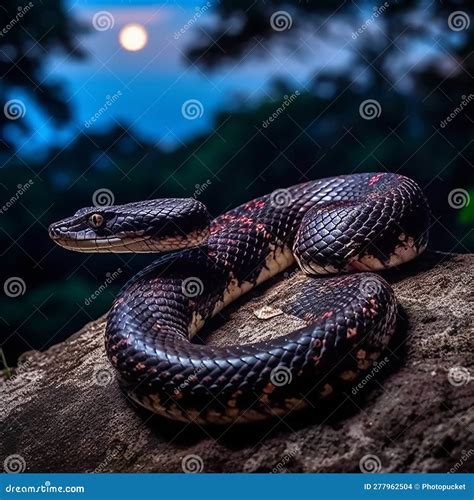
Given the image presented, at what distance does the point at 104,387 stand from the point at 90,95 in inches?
66.5

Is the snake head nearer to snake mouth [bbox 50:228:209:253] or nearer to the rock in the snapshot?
snake mouth [bbox 50:228:209:253]

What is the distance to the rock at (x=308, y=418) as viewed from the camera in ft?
7.32

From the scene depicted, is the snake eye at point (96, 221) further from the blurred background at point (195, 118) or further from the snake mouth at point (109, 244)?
the blurred background at point (195, 118)

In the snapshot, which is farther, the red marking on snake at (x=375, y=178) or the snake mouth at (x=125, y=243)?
the red marking on snake at (x=375, y=178)

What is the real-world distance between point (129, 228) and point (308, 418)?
1412 millimetres

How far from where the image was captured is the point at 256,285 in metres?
3.66

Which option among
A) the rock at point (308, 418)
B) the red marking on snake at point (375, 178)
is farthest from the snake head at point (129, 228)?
the red marking on snake at point (375, 178)

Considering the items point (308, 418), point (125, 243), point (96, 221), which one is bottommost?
point (308, 418)

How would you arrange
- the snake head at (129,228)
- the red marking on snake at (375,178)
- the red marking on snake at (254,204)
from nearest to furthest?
the snake head at (129,228) → the red marking on snake at (375,178) → the red marking on snake at (254,204)

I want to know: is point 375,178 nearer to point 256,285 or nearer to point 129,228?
point 256,285

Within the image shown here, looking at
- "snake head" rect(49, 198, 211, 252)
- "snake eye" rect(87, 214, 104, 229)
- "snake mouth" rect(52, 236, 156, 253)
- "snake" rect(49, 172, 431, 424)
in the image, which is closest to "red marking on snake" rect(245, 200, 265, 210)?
"snake" rect(49, 172, 431, 424)

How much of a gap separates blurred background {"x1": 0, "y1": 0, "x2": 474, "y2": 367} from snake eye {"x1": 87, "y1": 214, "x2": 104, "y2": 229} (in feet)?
2.41

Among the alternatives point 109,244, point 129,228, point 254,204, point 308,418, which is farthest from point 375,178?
point 308,418

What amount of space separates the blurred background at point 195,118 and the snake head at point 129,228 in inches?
27.3
